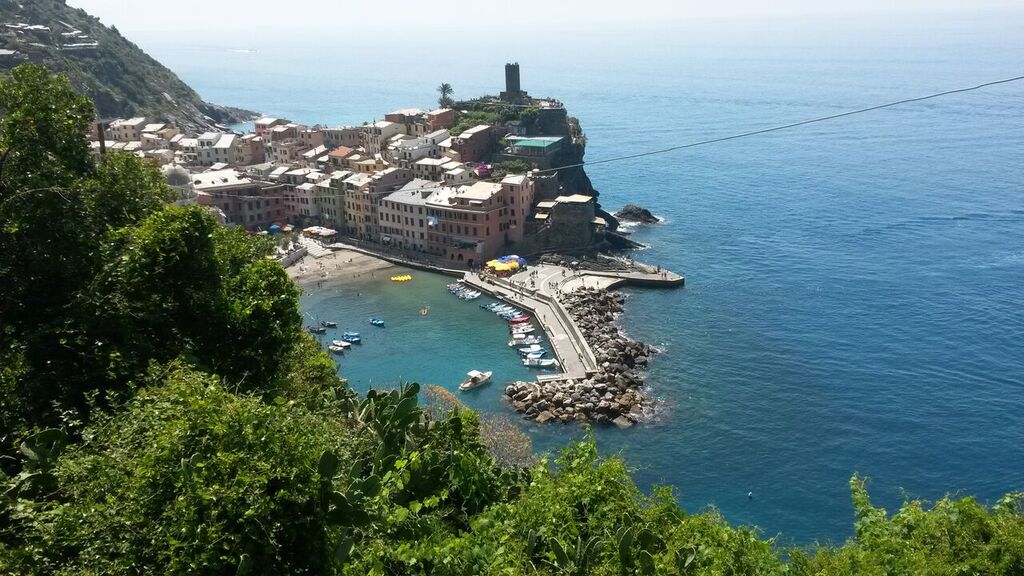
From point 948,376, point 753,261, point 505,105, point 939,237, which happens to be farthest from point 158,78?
point 948,376

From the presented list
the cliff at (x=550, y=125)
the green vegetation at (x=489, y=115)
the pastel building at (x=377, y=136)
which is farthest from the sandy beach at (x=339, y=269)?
the green vegetation at (x=489, y=115)

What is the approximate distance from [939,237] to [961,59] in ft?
400

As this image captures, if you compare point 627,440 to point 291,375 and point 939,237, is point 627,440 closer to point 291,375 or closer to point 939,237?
point 291,375

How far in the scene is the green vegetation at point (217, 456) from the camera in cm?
630

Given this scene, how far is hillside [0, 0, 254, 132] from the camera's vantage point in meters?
75.9

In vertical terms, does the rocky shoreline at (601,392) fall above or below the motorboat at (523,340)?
below

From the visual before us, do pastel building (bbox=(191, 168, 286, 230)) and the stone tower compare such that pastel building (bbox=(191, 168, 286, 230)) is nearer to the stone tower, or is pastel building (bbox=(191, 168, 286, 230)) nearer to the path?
the path

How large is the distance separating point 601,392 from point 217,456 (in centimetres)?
2482

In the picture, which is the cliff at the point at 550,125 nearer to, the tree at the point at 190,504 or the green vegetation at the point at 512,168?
the green vegetation at the point at 512,168

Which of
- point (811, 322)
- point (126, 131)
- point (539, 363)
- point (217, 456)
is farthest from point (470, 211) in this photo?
point (217, 456)

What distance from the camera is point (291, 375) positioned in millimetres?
13898

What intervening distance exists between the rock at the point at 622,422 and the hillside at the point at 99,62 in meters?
62.4

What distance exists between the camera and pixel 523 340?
35719 mm

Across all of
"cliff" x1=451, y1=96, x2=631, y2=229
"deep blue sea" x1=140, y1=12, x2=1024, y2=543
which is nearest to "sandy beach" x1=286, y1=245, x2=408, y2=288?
"deep blue sea" x1=140, y1=12, x2=1024, y2=543
